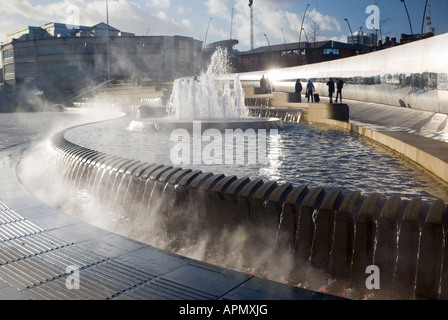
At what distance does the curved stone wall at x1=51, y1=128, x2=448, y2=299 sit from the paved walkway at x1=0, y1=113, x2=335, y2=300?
1.30m

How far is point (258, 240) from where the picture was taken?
16.7ft

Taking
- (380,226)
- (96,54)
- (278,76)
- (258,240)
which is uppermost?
(96,54)

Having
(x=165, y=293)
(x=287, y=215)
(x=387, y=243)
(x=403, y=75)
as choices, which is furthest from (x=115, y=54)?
(x=165, y=293)

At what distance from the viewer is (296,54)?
7806 centimetres

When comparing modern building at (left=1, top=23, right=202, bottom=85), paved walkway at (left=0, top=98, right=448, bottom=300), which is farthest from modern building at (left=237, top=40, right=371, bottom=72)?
paved walkway at (left=0, top=98, right=448, bottom=300)

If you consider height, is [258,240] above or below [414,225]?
below

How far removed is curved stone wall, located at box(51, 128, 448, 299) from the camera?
401cm

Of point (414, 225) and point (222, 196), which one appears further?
point (222, 196)

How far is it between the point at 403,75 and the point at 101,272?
16.4 meters

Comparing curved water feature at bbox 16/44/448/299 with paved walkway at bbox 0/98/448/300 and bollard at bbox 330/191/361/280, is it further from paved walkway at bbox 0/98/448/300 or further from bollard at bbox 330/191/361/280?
paved walkway at bbox 0/98/448/300

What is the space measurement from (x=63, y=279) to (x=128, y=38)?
8467 centimetres

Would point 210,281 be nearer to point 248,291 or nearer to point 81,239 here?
point 248,291

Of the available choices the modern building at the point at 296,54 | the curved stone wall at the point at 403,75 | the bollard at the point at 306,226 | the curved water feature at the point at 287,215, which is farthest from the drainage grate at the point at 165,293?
the modern building at the point at 296,54
